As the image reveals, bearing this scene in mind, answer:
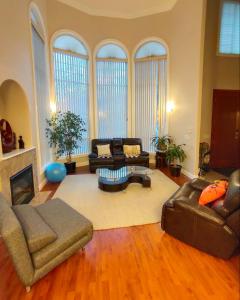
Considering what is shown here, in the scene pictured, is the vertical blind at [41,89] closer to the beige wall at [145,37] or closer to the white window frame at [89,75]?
the white window frame at [89,75]

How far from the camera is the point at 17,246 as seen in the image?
1.65 meters

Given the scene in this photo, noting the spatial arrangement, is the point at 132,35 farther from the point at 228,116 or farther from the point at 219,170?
the point at 219,170

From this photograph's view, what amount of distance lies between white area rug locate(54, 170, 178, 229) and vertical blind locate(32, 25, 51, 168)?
991mm

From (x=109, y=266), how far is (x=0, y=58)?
3.16 meters

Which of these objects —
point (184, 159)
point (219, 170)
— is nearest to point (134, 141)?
point (184, 159)

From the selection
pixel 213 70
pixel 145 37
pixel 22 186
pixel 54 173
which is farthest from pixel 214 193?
pixel 145 37

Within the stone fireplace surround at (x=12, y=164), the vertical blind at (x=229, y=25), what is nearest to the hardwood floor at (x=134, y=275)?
the stone fireplace surround at (x=12, y=164)

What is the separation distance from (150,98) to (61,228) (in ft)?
17.4

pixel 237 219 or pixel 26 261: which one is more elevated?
pixel 237 219

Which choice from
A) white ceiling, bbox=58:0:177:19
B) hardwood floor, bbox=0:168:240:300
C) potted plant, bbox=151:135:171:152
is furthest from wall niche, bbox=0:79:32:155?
potted plant, bbox=151:135:171:152

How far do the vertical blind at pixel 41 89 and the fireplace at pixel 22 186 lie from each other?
3.18 ft

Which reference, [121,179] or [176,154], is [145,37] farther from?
[121,179]

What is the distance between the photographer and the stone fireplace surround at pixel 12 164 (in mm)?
2810

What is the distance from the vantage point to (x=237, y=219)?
202 cm
